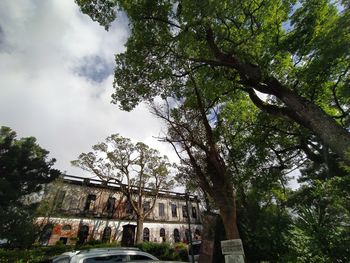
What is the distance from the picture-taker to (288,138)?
1310cm

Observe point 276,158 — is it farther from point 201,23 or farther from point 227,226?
point 201,23

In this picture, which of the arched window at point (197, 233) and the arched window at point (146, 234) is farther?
the arched window at point (197, 233)

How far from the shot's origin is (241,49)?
28.5 ft

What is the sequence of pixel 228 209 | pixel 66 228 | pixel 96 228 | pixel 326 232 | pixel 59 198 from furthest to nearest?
pixel 96 228, pixel 59 198, pixel 66 228, pixel 228 209, pixel 326 232

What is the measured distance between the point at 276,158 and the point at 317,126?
24.4ft

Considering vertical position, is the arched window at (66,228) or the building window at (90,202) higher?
the building window at (90,202)

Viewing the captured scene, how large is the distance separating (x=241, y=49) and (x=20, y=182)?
770 inches

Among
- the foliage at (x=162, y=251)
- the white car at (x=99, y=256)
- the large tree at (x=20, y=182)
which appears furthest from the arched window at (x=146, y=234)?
the white car at (x=99, y=256)

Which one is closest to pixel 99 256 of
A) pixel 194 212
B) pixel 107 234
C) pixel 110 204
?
pixel 107 234

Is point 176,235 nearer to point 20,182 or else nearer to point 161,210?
point 161,210

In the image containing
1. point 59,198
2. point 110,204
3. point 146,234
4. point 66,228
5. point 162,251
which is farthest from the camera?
point 146,234

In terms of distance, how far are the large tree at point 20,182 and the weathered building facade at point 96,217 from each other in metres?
2.99

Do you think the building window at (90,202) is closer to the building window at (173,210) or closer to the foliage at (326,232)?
the building window at (173,210)

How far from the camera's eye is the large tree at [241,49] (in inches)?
312
